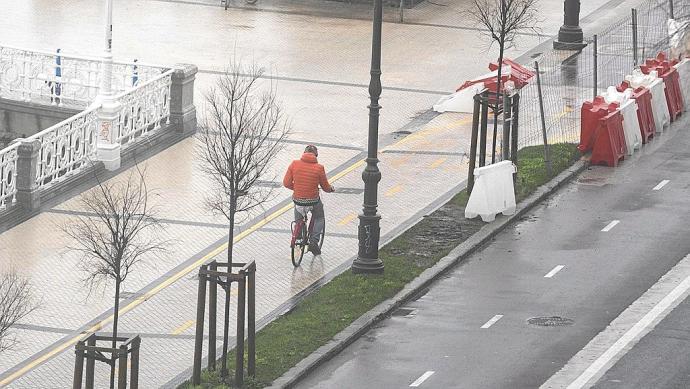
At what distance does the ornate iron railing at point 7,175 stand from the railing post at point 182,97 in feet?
16.7

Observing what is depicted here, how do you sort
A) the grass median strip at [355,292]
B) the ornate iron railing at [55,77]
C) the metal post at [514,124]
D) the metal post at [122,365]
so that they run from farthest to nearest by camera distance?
the ornate iron railing at [55,77] → the metal post at [514,124] → the grass median strip at [355,292] → the metal post at [122,365]

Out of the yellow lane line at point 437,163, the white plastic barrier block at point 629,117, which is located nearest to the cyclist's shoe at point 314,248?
the yellow lane line at point 437,163

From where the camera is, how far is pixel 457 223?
28.1 m

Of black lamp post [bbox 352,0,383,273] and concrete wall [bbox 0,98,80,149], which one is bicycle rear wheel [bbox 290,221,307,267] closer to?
black lamp post [bbox 352,0,383,273]

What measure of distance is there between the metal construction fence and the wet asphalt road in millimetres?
2477

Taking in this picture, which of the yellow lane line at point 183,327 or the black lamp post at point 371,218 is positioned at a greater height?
the black lamp post at point 371,218

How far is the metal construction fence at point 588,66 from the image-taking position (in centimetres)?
3406

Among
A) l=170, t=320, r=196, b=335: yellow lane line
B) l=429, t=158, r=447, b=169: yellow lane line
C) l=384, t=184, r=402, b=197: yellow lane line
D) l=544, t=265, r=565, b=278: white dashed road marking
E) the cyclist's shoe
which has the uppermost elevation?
l=429, t=158, r=447, b=169: yellow lane line

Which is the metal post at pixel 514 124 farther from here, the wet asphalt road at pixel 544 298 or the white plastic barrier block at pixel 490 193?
the wet asphalt road at pixel 544 298

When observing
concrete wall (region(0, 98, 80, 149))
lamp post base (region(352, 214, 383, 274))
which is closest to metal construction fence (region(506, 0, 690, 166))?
lamp post base (region(352, 214, 383, 274))

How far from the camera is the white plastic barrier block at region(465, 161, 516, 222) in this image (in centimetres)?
2811

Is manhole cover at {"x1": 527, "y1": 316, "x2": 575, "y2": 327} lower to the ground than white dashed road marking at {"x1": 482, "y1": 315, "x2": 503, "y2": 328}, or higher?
higher

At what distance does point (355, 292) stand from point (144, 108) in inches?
391

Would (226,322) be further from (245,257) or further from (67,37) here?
(67,37)
